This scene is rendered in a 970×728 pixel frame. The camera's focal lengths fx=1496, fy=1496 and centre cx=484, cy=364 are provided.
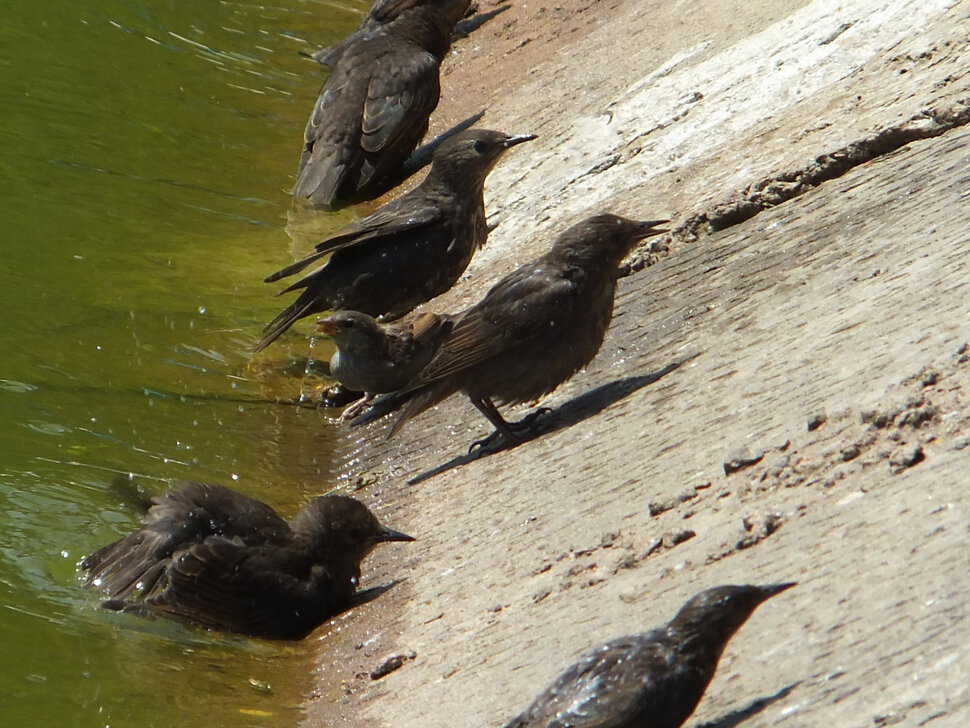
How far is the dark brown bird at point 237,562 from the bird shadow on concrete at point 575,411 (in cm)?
80

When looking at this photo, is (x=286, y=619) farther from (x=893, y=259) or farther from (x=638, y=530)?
(x=893, y=259)

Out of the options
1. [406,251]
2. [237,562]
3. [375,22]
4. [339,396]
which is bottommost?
[339,396]

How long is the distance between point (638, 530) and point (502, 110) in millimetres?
7124

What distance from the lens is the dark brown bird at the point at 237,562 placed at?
244 inches

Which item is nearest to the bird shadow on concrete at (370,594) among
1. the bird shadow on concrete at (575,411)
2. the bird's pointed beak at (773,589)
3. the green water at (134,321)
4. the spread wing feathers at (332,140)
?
the green water at (134,321)

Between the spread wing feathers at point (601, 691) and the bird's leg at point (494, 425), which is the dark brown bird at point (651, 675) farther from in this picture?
the bird's leg at point (494, 425)

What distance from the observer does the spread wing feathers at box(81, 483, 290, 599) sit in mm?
6211

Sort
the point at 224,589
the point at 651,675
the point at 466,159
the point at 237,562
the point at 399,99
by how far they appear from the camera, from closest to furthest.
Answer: the point at 651,675, the point at 224,589, the point at 237,562, the point at 466,159, the point at 399,99

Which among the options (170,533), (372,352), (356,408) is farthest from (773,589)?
(356,408)

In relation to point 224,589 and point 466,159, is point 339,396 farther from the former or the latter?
point 224,589

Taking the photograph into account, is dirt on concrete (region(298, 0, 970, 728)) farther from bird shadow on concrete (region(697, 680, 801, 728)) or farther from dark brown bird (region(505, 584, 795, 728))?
dark brown bird (region(505, 584, 795, 728))

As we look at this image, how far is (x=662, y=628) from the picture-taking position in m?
4.22

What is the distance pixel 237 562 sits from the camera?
21.0 ft

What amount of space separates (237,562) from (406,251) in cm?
307
